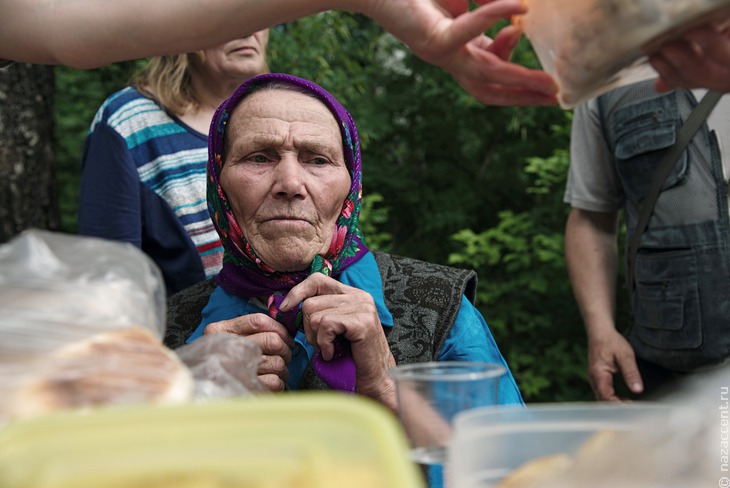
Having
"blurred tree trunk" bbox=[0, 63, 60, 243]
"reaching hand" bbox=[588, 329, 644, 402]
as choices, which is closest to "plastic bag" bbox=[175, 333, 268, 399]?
"reaching hand" bbox=[588, 329, 644, 402]

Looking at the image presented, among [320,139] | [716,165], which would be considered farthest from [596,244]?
[320,139]

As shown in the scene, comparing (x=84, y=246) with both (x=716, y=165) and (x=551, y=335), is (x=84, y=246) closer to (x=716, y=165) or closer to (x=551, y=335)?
(x=716, y=165)

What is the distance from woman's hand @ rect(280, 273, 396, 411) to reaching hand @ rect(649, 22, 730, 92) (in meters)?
0.91

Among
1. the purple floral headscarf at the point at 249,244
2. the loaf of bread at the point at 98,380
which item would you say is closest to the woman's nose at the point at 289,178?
the purple floral headscarf at the point at 249,244

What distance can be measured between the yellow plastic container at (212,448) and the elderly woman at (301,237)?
148cm

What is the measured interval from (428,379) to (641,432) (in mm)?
316

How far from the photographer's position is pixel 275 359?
1985 mm

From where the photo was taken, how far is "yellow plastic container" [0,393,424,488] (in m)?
0.64

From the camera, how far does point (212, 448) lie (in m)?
0.65

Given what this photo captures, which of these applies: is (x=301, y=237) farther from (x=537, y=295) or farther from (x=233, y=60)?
(x=537, y=295)

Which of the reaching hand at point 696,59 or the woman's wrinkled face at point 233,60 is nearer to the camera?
the reaching hand at point 696,59

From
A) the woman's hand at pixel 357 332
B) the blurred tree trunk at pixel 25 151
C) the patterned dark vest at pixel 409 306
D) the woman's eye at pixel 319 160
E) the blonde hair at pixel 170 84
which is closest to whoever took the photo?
the woman's hand at pixel 357 332

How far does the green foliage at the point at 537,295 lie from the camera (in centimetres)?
531

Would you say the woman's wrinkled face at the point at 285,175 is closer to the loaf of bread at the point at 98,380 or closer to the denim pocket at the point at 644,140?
the denim pocket at the point at 644,140
